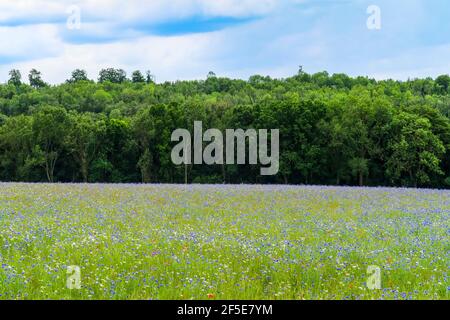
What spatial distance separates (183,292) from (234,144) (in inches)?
2061

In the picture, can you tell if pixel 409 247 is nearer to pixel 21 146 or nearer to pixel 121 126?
pixel 121 126

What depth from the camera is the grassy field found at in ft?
22.5
